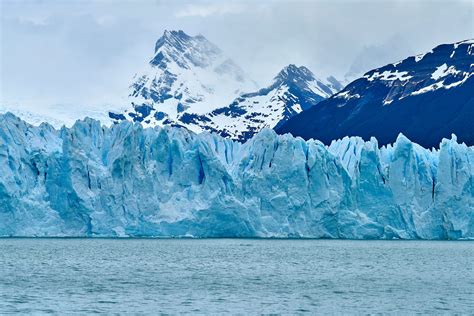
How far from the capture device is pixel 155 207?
65.5m

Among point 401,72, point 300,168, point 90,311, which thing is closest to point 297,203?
point 300,168

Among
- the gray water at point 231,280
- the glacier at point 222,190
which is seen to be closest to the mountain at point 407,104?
the glacier at point 222,190

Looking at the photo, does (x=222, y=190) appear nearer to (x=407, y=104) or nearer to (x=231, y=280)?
(x=231, y=280)

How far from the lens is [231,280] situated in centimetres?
4134

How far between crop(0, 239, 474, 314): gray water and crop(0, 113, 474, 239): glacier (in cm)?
224

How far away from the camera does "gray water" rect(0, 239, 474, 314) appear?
32156 millimetres

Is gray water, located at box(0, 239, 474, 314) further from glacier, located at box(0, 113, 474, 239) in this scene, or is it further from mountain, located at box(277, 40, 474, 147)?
mountain, located at box(277, 40, 474, 147)

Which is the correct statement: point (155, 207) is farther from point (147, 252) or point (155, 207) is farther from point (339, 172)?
point (339, 172)

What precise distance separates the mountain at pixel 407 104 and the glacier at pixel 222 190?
166 ft

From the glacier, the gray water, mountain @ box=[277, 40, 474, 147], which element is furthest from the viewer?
mountain @ box=[277, 40, 474, 147]

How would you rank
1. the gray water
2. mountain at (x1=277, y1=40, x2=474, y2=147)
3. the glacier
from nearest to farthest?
the gray water → the glacier → mountain at (x1=277, y1=40, x2=474, y2=147)

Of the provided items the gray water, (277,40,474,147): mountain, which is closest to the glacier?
the gray water

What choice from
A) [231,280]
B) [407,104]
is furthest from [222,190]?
[407,104]

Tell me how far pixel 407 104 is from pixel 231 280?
101m
